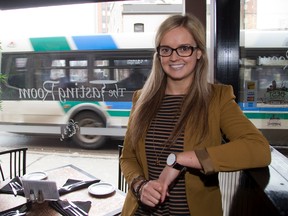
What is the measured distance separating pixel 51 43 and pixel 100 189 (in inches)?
116

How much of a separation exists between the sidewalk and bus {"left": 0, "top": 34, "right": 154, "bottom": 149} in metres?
0.20

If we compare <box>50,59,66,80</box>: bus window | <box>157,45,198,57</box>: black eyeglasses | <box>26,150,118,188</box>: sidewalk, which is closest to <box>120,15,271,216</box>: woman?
<box>157,45,198,57</box>: black eyeglasses

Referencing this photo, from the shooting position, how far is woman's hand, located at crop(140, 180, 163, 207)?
37.9 inches

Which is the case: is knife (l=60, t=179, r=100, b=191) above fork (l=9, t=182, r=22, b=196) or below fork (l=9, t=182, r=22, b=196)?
below

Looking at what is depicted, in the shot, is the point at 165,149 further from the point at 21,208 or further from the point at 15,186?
the point at 15,186

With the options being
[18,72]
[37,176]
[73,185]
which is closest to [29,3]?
[37,176]

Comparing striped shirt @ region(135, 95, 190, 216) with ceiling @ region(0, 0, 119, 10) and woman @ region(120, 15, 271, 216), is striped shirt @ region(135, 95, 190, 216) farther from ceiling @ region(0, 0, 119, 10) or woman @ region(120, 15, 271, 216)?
ceiling @ region(0, 0, 119, 10)

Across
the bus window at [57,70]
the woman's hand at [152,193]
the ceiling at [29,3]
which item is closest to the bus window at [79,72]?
the bus window at [57,70]

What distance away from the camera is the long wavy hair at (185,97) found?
3.54 feet

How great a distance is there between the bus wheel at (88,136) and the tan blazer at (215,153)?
3.02 metres

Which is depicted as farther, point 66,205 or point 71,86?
point 71,86

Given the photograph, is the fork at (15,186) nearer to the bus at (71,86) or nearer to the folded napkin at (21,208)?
the folded napkin at (21,208)

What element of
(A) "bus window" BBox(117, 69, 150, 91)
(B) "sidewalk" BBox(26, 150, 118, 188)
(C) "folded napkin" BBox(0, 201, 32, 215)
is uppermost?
(A) "bus window" BBox(117, 69, 150, 91)

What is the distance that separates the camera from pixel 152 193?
0.97 metres
